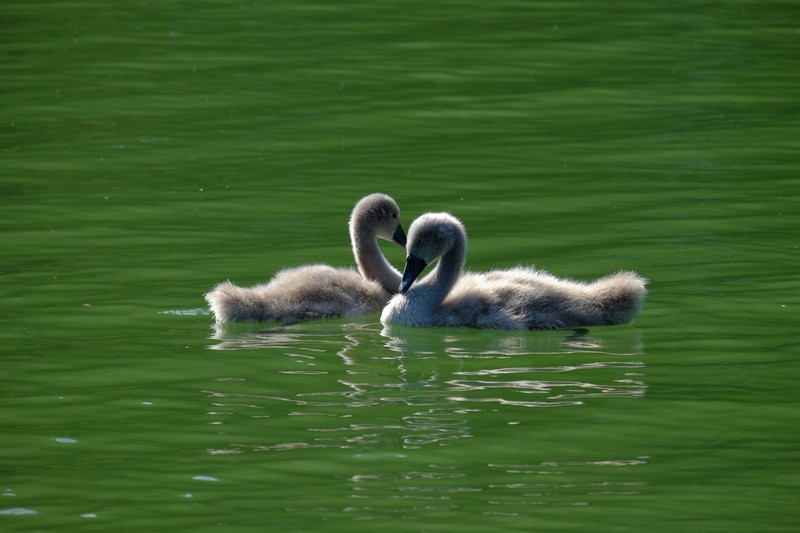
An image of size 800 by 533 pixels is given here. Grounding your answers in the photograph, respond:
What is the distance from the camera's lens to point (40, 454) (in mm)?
8031

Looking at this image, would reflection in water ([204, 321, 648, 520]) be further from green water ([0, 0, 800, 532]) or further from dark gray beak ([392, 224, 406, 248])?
dark gray beak ([392, 224, 406, 248])

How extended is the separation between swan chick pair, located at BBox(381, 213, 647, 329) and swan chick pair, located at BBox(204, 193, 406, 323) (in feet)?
1.36

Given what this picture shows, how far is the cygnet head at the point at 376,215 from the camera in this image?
38.0 ft

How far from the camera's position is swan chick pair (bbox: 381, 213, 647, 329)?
10383mm

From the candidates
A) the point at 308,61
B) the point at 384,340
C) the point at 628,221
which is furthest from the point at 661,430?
the point at 308,61

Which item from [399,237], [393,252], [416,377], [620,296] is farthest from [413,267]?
[393,252]

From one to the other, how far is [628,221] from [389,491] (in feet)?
19.6

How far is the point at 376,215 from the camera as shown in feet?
38.2

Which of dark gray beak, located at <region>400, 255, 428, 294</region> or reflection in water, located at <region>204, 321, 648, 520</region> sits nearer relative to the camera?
reflection in water, located at <region>204, 321, 648, 520</region>

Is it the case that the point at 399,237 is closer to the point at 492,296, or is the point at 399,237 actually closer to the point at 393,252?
the point at 393,252

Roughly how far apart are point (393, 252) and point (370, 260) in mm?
1509

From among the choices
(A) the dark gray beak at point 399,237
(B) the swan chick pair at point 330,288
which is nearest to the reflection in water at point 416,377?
(B) the swan chick pair at point 330,288

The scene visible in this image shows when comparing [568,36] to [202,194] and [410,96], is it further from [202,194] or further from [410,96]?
[202,194]

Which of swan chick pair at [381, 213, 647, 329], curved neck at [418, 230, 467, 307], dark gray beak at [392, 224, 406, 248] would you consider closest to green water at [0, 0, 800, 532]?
swan chick pair at [381, 213, 647, 329]
